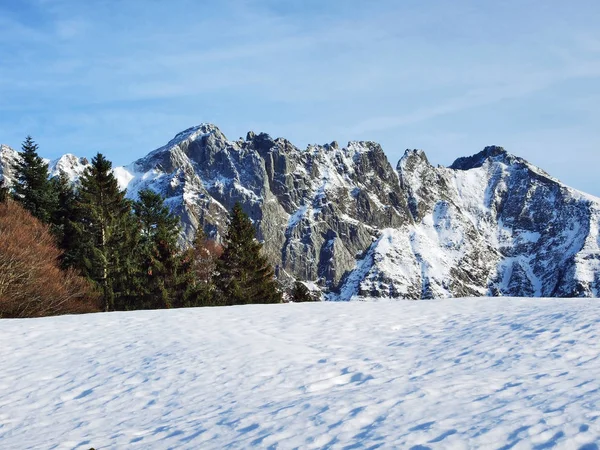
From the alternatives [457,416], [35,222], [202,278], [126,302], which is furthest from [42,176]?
[457,416]

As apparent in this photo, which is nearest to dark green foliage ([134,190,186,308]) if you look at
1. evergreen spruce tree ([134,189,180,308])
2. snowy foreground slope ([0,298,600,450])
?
evergreen spruce tree ([134,189,180,308])

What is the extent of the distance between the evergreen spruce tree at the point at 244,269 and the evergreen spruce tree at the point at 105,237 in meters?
7.03

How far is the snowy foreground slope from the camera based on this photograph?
7230 millimetres

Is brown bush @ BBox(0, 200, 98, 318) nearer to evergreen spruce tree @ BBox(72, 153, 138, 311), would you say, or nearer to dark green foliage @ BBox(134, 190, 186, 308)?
evergreen spruce tree @ BBox(72, 153, 138, 311)

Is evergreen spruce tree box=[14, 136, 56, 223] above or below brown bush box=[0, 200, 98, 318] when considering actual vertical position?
above

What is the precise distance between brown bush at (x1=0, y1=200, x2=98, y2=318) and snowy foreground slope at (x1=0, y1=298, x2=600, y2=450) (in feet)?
27.9

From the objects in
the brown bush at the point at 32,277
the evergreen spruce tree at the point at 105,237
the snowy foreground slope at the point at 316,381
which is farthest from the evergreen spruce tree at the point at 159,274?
the snowy foreground slope at the point at 316,381

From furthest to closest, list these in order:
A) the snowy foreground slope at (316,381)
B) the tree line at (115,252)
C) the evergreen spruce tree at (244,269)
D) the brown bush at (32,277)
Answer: the evergreen spruce tree at (244,269)
the tree line at (115,252)
the brown bush at (32,277)
the snowy foreground slope at (316,381)

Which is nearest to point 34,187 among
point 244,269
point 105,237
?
point 105,237

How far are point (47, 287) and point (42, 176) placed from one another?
1731 cm

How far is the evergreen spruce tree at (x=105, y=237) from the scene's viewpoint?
35.8 metres

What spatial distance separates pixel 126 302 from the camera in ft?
125

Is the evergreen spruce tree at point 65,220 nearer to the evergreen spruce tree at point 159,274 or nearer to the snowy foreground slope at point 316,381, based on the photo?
the evergreen spruce tree at point 159,274

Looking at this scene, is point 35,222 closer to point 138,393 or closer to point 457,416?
point 138,393
